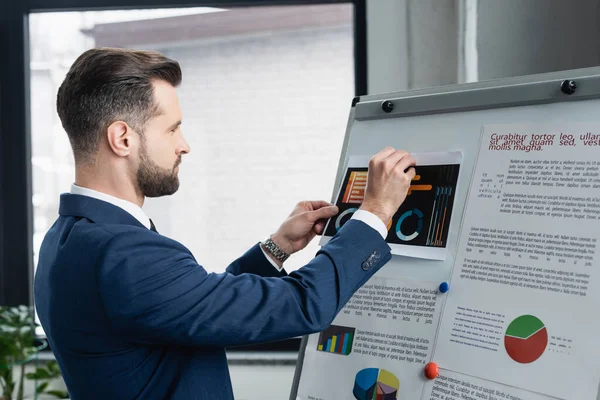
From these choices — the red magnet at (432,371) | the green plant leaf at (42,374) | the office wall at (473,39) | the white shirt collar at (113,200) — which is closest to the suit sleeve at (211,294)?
the white shirt collar at (113,200)

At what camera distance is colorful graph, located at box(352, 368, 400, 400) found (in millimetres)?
1233

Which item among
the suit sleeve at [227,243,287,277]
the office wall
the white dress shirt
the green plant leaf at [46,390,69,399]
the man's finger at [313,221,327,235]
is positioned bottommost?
the green plant leaf at [46,390,69,399]

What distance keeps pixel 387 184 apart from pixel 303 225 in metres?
0.28

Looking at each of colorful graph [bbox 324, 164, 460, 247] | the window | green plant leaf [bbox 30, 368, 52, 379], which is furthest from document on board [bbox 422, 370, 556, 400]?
green plant leaf [bbox 30, 368, 52, 379]

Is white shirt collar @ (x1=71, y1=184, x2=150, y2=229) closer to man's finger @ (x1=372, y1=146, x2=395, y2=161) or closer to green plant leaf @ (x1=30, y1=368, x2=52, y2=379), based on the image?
man's finger @ (x1=372, y1=146, x2=395, y2=161)

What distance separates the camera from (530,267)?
108 centimetres

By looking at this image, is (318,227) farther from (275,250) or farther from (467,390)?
(467,390)

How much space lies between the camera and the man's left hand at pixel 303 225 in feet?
4.64

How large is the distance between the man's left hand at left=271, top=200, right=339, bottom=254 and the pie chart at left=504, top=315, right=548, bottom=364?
46 centimetres

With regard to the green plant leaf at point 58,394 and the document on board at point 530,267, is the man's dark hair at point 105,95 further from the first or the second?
the green plant leaf at point 58,394

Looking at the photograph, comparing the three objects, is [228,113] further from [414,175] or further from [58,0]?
[414,175]

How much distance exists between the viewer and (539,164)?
3.65 ft

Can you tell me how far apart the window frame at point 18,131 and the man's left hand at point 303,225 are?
1.20 metres

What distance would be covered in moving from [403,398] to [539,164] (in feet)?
1.64
